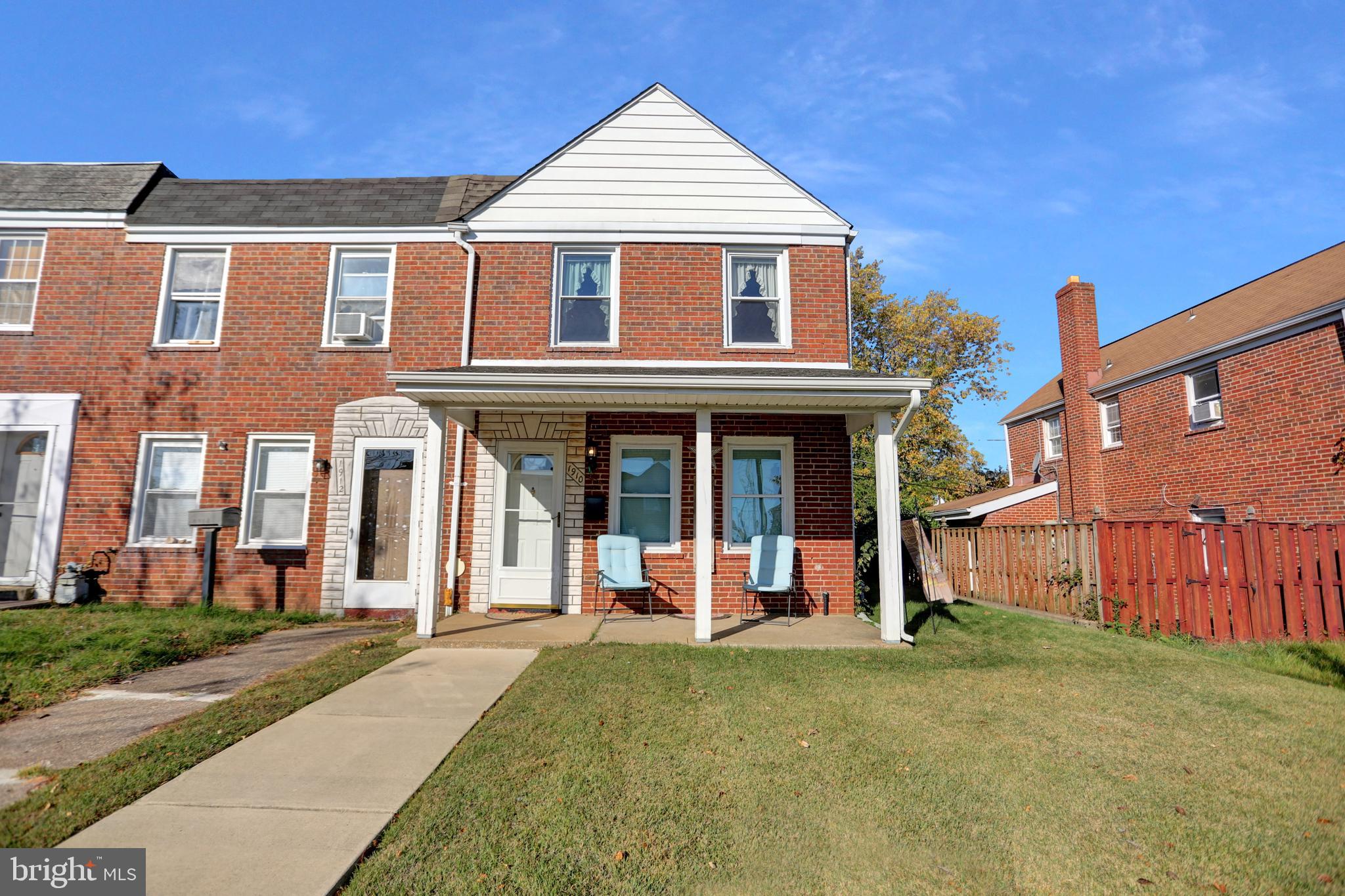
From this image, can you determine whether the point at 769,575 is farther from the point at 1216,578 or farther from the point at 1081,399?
the point at 1081,399

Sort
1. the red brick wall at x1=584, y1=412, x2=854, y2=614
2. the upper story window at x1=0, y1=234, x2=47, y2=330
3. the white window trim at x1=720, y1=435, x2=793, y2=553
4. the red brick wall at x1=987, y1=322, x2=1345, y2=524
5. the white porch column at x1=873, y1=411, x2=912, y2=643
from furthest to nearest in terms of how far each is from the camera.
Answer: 1. the red brick wall at x1=987, y1=322, x2=1345, y2=524
2. the upper story window at x1=0, y1=234, x2=47, y2=330
3. the white window trim at x1=720, y1=435, x2=793, y2=553
4. the red brick wall at x1=584, y1=412, x2=854, y2=614
5. the white porch column at x1=873, y1=411, x2=912, y2=643

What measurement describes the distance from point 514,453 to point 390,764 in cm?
550

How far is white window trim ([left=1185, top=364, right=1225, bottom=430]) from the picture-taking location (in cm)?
1296

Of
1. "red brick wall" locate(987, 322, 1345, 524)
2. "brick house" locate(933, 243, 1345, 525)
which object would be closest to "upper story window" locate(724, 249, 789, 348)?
"brick house" locate(933, 243, 1345, 525)

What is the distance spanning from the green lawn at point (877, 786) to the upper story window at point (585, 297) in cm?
499

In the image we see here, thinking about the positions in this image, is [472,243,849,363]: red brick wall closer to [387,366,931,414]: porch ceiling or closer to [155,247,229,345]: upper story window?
[387,366,931,414]: porch ceiling

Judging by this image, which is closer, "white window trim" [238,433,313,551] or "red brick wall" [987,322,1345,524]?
"white window trim" [238,433,313,551]

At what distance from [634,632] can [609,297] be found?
15.9ft

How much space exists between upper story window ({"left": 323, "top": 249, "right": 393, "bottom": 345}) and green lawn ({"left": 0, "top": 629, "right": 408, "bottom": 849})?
517cm

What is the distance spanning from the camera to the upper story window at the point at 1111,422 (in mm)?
15688

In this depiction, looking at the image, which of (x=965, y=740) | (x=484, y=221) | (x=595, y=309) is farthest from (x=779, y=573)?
(x=484, y=221)

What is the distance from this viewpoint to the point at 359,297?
9.44 metres

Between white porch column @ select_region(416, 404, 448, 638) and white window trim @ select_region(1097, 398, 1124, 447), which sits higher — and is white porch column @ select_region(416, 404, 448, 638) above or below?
below

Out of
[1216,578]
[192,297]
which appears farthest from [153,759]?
[1216,578]
